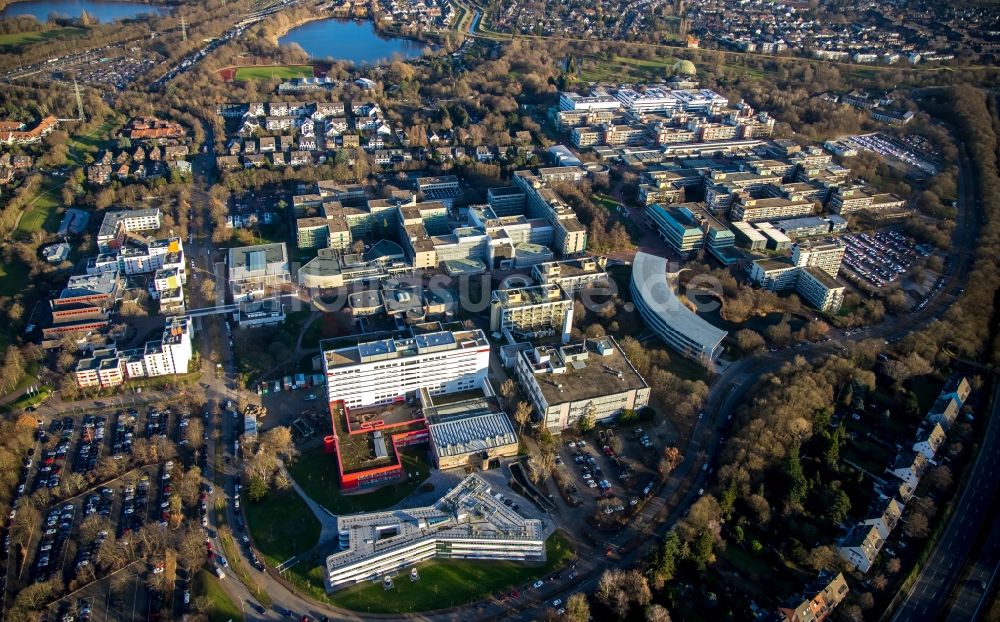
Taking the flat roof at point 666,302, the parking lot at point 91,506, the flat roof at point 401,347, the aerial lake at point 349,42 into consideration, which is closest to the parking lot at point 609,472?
the flat roof at point 401,347

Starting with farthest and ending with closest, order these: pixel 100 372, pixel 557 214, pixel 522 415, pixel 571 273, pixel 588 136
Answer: pixel 588 136 < pixel 557 214 < pixel 571 273 < pixel 100 372 < pixel 522 415

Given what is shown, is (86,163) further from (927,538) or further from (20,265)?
(927,538)

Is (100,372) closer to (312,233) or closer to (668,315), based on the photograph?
(312,233)

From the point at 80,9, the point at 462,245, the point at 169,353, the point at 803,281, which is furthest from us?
the point at 80,9

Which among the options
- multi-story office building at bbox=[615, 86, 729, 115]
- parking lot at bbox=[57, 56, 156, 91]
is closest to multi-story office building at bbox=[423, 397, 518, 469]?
multi-story office building at bbox=[615, 86, 729, 115]

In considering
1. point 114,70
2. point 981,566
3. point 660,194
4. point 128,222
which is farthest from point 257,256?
point 114,70

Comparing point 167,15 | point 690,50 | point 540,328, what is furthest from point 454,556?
point 167,15

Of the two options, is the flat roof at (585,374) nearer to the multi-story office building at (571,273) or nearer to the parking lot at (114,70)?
the multi-story office building at (571,273)
